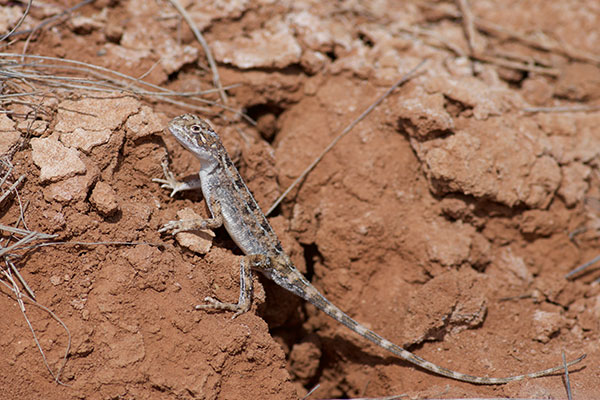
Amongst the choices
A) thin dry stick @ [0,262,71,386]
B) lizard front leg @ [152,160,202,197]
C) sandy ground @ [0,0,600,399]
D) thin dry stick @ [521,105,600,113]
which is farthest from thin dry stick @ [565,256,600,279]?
thin dry stick @ [0,262,71,386]

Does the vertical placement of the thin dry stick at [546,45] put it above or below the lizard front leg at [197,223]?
above

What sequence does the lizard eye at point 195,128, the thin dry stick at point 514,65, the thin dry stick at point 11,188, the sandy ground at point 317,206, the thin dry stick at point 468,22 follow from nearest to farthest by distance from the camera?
the thin dry stick at point 11,188
the sandy ground at point 317,206
the lizard eye at point 195,128
the thin dry stick at point 514,65
the thin dry stick at point 468,22

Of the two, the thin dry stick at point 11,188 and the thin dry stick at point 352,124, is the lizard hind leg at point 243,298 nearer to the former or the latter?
the thin dry stick at point 352,124

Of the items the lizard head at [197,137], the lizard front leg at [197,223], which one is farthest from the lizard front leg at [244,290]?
the lizard head at [197,137]

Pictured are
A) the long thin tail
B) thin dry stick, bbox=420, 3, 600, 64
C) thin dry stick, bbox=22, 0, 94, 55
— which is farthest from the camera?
thin dry stick, bbox=420, 3, 600, 64

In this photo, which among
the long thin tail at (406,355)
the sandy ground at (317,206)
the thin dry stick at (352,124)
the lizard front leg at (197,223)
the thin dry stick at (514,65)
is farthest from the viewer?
the thin dry stick at (514,65)

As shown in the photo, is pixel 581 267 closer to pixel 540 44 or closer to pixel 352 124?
pixel 352 124

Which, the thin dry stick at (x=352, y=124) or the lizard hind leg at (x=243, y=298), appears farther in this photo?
the thin dry stick at (x=352, y=124)

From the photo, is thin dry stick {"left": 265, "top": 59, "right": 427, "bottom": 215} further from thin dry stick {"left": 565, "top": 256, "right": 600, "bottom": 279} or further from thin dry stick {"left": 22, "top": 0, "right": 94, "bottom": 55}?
thin dry stick {"left": 22, "top": 0, "right": 94, "bottom": 55}

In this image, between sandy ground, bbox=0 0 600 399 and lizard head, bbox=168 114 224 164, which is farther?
lizard head, bbox=168 114 224 164
